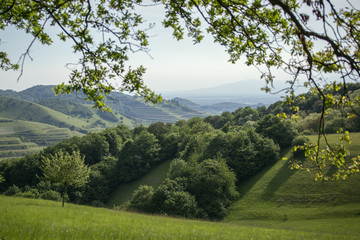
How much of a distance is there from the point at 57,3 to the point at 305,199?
3957 centimetres

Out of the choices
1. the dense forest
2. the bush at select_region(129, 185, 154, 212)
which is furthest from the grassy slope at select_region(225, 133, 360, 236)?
the bush at select_region(129, 185, 154, 212)

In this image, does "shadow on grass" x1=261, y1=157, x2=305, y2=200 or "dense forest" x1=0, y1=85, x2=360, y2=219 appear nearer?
"dense forest" x1=0, y1=85, x2=360, y2=219

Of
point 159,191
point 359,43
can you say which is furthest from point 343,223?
point 359,43

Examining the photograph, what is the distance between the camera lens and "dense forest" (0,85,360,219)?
134 feet

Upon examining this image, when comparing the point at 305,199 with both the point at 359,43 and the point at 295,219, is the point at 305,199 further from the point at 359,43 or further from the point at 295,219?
the point at 359,43

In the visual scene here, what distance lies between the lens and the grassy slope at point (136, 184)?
5996 cm

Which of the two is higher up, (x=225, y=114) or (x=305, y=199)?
(x=225, y=114)

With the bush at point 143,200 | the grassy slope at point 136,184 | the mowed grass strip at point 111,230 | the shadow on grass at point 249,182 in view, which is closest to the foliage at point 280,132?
the shadow on grass at point 249,182

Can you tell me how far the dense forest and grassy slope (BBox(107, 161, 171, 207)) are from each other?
1.77m

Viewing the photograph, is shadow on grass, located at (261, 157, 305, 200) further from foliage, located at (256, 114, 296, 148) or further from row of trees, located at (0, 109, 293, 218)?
foliage, located at (256, 114, 296, 148)

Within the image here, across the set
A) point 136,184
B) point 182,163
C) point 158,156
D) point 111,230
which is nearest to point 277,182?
point 182,163

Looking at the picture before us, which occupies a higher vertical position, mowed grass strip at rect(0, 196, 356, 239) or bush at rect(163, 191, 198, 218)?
mowed grass strip at rect(0, 196, 356, 239)

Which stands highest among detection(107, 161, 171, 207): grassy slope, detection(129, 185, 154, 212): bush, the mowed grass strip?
the mowed grass strip

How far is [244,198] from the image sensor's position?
140 ft
